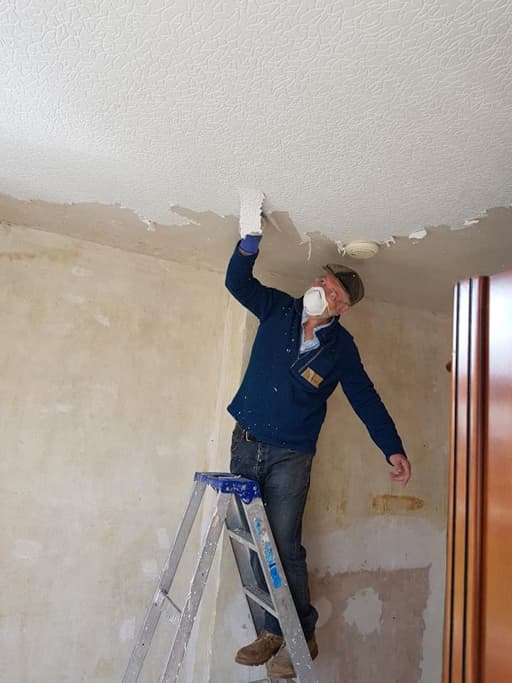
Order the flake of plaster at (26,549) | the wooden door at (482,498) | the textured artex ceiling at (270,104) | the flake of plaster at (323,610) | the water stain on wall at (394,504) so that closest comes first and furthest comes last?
the wooden door at (482,498)
the textured artex ceiling at (270,104)
the flake of plaster at (26,549)
the flake of plaster at (323,610)
the water stain on wall at (394,504)

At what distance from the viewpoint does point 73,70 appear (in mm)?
1181

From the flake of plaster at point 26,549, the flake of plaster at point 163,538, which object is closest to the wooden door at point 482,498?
the flake of plaster at point 163,538

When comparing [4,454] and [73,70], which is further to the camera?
[4,454]

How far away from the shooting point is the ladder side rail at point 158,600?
70.8 inches

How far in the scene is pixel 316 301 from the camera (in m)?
1.92

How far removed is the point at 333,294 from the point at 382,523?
133 centimetres

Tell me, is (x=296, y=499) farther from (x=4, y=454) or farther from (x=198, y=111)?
(x=198, y=111)

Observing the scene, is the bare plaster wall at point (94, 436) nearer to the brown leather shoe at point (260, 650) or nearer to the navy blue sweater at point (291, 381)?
the navy blue sweater at point (291, 381)

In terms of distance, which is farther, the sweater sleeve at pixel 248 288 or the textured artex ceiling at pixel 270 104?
the sweater sleeve at pixel 248 288

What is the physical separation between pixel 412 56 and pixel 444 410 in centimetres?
221

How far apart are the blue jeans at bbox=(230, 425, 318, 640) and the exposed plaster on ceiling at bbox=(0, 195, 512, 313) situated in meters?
0.82

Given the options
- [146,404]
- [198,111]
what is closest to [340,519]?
[146,404]

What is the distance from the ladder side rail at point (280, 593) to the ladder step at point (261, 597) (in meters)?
0.05

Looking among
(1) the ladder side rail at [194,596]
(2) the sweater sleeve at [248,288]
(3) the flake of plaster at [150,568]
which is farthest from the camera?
(3) the flake of plaster at [150,568]
